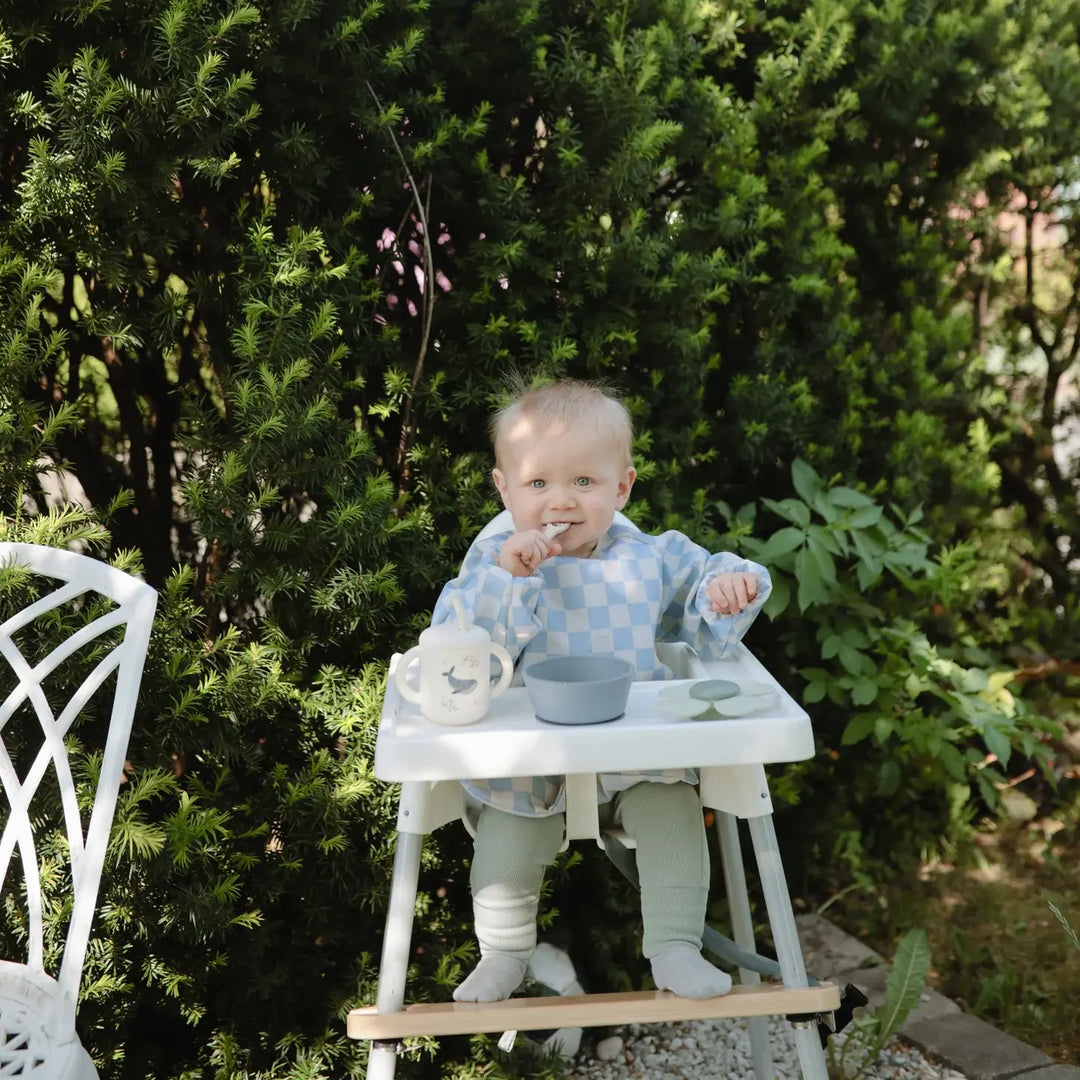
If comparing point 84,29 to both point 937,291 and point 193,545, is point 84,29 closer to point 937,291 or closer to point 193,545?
point 193,545

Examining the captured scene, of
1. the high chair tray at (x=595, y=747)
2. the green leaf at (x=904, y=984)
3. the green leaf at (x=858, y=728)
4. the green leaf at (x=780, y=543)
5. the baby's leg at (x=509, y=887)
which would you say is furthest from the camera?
the green leaf at (x=858, y=728)

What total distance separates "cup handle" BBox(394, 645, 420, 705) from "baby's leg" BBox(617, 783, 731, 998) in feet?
1.18

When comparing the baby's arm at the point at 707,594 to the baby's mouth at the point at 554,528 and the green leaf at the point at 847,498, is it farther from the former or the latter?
the green leaf at the point at 847,498

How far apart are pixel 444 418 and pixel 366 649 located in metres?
0.45

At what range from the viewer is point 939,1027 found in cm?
249

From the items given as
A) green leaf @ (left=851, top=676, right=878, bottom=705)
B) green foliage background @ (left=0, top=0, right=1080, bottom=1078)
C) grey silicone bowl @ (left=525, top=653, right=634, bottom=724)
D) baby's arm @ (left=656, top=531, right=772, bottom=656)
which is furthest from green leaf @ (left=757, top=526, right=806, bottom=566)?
grey silicone bowl @ (left=525, top=653, right=634, bottom=724)

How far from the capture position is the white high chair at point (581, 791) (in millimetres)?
1506

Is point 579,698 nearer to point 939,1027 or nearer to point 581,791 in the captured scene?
point 581,791

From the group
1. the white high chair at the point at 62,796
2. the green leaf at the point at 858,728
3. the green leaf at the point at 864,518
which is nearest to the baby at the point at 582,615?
the white high chair at the point at 62,796

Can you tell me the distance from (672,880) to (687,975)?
131mm

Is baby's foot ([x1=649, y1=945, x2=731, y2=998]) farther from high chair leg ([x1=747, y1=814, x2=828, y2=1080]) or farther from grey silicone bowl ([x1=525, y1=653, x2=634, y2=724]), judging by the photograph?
grey silicone bowl ([x1=525, y1=653, x2=634, y2=724])

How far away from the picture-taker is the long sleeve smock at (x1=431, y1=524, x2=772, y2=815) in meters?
1.77

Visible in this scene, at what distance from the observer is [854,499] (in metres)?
2.74

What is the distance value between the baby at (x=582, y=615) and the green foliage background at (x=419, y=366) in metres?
0.31
